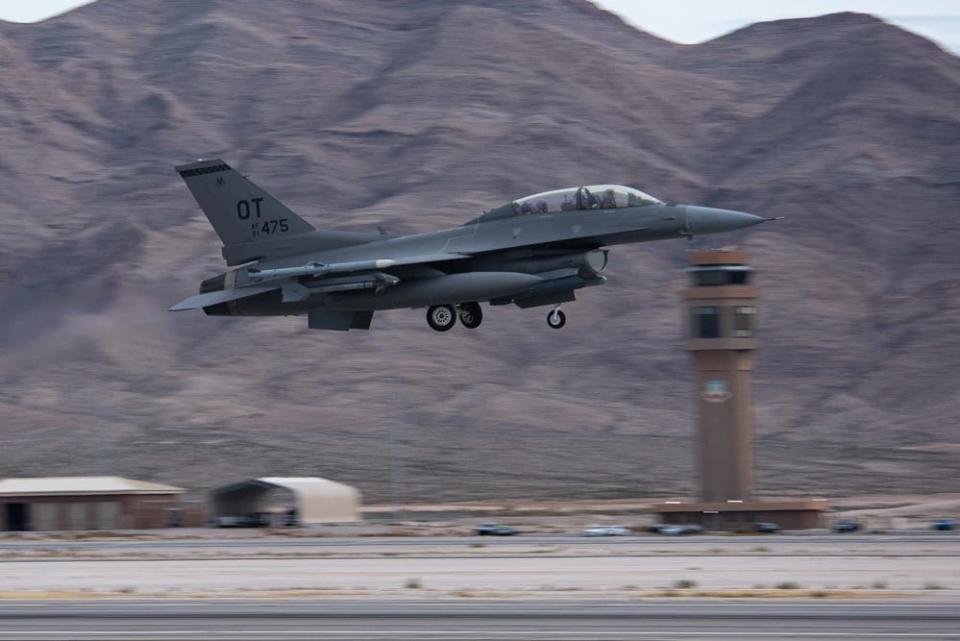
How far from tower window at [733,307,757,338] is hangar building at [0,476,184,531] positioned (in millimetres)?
27342

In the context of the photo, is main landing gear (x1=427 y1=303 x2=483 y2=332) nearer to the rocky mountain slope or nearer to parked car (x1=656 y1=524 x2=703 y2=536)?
parked car (x1=656 y1=524 x2=703 y2=536)

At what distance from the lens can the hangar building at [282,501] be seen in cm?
7394

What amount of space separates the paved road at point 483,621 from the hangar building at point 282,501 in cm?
3807

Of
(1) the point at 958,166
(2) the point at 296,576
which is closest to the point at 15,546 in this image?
(2) the point at 296,576

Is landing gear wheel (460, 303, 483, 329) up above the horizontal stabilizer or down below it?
below

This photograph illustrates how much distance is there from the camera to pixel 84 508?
74.5m

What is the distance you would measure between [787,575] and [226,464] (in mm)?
70960

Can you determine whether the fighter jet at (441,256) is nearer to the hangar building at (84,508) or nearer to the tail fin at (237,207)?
the tail fin at (237,207)

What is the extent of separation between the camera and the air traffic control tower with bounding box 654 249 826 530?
65.4 meters

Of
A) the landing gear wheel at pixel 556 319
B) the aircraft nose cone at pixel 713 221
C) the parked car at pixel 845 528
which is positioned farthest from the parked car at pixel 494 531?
the aircraft nose cone at pixel 713 221

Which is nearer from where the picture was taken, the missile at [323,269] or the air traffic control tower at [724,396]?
the missile at [323,269]

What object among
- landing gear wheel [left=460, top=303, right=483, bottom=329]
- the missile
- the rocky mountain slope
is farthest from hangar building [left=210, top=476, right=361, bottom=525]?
the missile

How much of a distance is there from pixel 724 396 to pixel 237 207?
27.4 m

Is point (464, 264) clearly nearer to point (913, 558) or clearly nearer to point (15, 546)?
point (913, 558)
